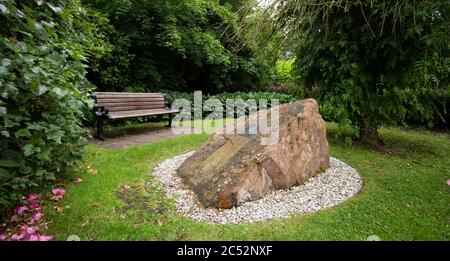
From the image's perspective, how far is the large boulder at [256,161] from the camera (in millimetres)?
3846

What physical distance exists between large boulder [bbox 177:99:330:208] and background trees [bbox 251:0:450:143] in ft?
4.56

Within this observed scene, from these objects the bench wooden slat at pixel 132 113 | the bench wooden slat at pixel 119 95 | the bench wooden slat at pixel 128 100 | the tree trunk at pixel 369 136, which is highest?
the bench wooden slat at pixel 119 95

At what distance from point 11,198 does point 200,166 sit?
232 cm

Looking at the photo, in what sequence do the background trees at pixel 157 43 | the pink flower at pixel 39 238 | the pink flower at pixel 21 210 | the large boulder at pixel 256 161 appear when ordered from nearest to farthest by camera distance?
the pink flower at pixel 39 238
the pink flower at pixel 21 210
the large boulder at pixel 256 161
the background trees at pixel 157 43

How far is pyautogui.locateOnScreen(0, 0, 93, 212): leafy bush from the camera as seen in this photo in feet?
7.61

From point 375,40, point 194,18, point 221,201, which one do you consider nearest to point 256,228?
point 221,201

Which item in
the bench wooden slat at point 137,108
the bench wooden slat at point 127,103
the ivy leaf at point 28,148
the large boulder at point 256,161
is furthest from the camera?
the bench wooden slat at point 137,108

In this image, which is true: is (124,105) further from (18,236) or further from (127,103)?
(18,236)

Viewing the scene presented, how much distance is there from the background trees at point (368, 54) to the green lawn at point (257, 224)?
1.47m

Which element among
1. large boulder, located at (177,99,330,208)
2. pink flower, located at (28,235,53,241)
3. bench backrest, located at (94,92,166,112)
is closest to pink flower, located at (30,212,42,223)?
pink flower, located at (28,235,53,241)

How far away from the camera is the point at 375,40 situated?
19.1 ft

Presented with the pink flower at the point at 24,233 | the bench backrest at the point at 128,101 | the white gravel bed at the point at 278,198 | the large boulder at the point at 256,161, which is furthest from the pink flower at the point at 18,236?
the bench backrest at the point at 128,101

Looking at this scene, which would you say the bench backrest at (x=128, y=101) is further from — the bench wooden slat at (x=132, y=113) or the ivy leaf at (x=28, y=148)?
the ivy leaf at (x=28, y=148)

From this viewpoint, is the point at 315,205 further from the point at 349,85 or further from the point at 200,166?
the point at 349,85
